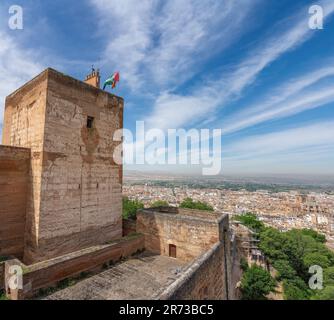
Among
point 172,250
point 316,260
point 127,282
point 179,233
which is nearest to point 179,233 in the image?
point 179,233

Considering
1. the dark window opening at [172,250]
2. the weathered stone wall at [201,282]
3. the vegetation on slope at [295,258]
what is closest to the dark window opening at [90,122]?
the dark window opening at [172,250]

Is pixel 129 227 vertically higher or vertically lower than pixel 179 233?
lower

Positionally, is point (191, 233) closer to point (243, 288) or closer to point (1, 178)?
point (1, 178)

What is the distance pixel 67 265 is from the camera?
6195 mm

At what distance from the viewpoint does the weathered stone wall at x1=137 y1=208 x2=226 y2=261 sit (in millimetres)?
7910

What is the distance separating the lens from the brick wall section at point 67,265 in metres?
5.33

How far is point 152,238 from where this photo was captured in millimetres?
9273

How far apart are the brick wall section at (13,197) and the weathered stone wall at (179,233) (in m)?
4.76

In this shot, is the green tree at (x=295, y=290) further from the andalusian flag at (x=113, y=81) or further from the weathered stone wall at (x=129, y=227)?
the andalusian flag at (x=113, y=81)

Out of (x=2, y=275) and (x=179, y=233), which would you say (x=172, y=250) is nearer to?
(x=179, y=233)

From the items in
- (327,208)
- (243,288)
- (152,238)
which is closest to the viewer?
(152,238)

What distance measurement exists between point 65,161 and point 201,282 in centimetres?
569

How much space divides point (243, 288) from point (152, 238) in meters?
16.4
